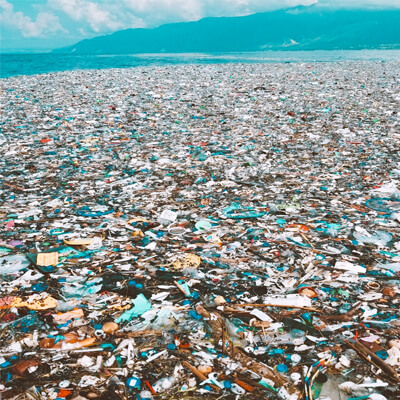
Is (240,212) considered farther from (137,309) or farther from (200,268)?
(137,309)

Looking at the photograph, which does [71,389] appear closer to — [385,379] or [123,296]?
[123,296]

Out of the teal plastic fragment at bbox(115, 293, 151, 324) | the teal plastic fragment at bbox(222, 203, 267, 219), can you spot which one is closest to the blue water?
the teal plastic fragment at bbox(222, 203, 267, 219)

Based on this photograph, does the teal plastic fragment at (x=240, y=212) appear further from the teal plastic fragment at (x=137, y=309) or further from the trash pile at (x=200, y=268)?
the teal plastic fragment at (x=137, y=309)

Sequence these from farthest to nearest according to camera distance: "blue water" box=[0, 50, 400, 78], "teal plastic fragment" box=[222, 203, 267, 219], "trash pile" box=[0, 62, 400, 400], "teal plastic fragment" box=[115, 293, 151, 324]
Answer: "blue water" box=[0, 50, 400, 78] < "teal plastic fragment" box=[222, 203, 267, 219] < "teal plastic fragment" box=[115, 293, 151, 324] < "trash pile" box=[0, 62, 400, 400]

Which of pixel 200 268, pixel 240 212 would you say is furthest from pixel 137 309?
pixel 240 212

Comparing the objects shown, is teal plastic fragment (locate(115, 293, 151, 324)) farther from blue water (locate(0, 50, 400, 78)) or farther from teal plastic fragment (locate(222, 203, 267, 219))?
blue water (locate(0, 50, 400, 78))

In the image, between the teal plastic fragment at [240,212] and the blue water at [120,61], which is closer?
the teal plastic fragment at [240,212]

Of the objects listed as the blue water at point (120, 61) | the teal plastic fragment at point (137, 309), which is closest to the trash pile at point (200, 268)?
the teal plastic fragment at point (137, 309)

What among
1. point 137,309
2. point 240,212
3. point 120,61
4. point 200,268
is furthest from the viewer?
point 120,61

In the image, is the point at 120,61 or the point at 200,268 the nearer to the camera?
the point at 200,268
